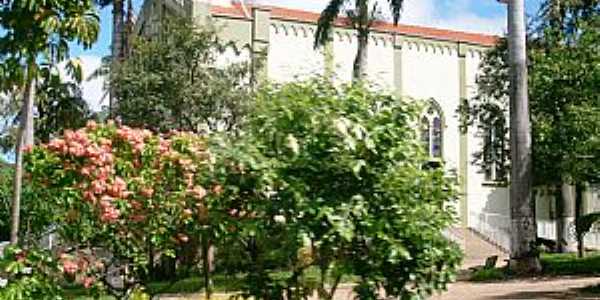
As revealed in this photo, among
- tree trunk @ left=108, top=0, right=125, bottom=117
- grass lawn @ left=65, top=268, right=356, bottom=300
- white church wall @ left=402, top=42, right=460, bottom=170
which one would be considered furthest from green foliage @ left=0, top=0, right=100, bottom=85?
white church wall @ left=402, top=42, right=460, bottom=170

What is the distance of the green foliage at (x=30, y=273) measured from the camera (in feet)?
34.6

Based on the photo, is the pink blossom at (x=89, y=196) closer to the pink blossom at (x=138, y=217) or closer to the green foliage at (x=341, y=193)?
the pink blossom at (x=138, y=217)

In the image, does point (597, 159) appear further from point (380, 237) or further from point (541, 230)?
point (541, 230)

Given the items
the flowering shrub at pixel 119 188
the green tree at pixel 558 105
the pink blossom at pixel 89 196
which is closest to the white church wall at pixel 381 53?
the green tree at pixel 558 105

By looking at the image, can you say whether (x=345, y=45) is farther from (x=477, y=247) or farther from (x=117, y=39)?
(x=117, y=39)

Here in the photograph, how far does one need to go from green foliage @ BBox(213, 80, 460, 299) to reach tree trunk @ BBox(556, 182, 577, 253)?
27.2 m

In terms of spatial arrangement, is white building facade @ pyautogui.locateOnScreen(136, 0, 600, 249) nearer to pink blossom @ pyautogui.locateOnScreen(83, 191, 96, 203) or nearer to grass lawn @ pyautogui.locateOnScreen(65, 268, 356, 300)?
grass lawn @ pyautogui.locateOnScreen(65, 268, 356, 300)

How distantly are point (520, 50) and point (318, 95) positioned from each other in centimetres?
1829

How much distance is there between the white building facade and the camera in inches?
1478

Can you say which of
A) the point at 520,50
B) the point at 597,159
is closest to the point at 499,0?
the point at 520,50

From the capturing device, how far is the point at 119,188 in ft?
38.1

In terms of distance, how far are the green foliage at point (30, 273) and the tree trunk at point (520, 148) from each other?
16.8 m

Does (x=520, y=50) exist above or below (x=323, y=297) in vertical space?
above

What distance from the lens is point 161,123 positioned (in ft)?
91.0
